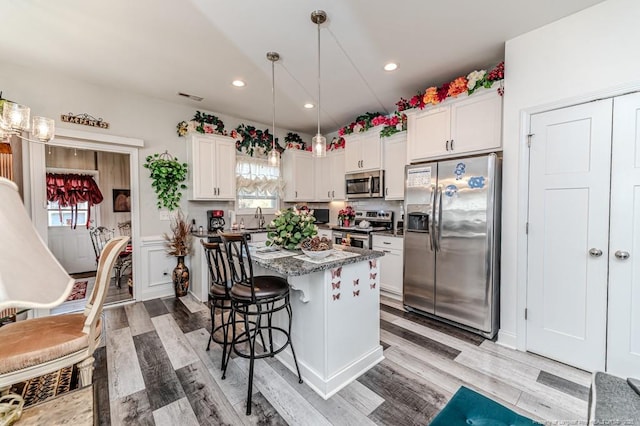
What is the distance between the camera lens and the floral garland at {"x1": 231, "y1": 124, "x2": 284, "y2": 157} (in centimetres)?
470

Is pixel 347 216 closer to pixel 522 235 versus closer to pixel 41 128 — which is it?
pixel 522 235

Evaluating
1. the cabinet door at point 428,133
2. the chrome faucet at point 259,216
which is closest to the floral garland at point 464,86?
the cabinet door at point 428,133

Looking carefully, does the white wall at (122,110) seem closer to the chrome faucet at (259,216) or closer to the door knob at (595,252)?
the chrome faucet at (259,216)

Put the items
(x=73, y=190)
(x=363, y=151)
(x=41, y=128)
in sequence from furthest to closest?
(x=73, y=190) < (x=363, y=151) < (x=41, y=128)

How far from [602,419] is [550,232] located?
1.84 meters

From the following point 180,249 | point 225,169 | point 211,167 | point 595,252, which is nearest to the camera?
point 595,252

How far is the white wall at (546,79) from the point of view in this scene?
6.64ft

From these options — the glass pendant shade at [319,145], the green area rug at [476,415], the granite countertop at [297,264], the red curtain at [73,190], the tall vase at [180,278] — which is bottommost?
the tall vase at [180,278]

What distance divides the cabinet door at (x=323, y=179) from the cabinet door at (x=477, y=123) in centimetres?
251

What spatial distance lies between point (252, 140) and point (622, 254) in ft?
15.6

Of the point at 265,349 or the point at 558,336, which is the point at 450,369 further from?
the point at 265,349

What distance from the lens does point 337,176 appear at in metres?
5.05

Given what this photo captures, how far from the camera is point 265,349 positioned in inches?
97.9

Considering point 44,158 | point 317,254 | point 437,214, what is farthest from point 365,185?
point 44,158
